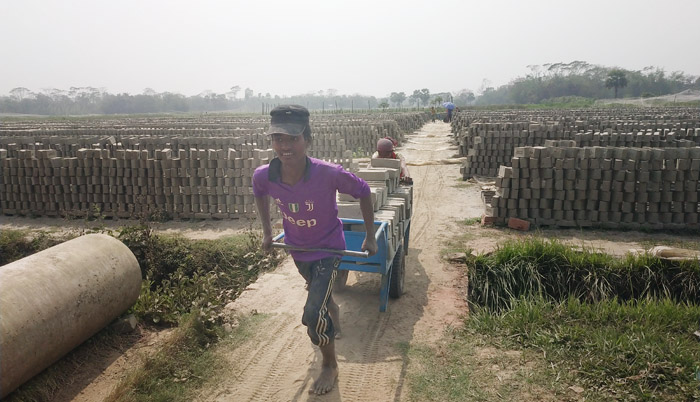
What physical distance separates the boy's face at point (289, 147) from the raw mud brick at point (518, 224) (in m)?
6.76

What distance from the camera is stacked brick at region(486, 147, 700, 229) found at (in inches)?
341

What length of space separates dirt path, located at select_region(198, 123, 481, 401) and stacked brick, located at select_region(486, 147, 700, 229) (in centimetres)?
245

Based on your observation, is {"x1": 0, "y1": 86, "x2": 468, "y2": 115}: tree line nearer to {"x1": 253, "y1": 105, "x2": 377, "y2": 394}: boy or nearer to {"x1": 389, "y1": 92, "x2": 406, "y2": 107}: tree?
{"x1": 389, "y1": 92, "x2": 406, "y2": 107}: tree

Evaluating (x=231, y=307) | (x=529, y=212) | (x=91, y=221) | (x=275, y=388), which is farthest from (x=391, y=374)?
A: (x=91, y=221)

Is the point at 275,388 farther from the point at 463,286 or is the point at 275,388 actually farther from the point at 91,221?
the point at 91,221

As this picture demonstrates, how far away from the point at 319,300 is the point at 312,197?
80 cm

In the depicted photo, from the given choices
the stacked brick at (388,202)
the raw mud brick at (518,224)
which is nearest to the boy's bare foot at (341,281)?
the stacked brick at (388,202)

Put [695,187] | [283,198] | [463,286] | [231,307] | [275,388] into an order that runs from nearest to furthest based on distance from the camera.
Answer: [283,198], [275,388], [231,307], [463,286], [695,187]

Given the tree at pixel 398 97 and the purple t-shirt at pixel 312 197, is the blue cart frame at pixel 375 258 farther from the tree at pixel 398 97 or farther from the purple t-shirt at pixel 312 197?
the tree at pixel 398 97

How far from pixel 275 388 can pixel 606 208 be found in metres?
7.82

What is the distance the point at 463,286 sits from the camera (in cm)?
625

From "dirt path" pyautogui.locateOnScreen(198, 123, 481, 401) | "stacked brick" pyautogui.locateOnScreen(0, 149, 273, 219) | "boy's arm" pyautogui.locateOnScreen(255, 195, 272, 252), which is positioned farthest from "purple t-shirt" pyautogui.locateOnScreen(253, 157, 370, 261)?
"stacked brick" pyautogui.locateOnScreen(0, 149, 273, 219)

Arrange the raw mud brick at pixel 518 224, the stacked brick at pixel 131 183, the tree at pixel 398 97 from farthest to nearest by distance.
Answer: the tree at pixel 398 97
the stacked brick at pixel 131 183
the raw mud brick at pixel 518 224

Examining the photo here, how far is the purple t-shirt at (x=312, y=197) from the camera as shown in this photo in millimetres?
3416
